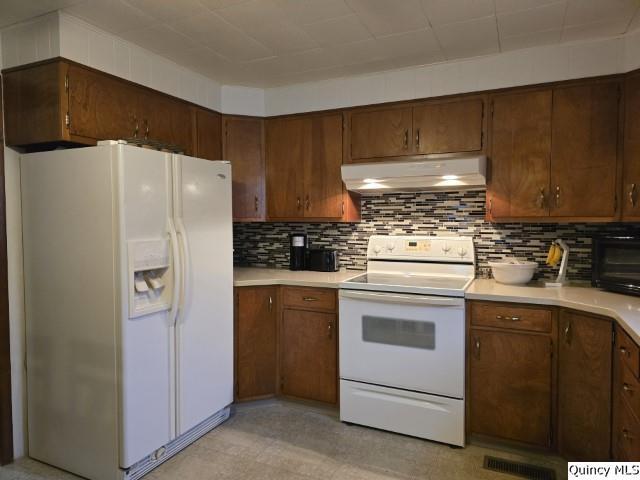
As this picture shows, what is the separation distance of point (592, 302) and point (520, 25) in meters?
1.40

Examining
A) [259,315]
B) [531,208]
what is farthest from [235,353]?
[531,208]

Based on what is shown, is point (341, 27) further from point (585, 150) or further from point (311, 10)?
point (585, 150)

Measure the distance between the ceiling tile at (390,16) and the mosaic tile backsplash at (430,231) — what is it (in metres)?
1.15

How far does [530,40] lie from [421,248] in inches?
53.7

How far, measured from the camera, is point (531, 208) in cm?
254

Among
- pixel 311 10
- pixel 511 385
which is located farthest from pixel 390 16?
pixel 511 385

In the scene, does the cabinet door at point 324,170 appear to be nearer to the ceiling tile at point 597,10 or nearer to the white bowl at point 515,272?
the white bowl at point 515,272

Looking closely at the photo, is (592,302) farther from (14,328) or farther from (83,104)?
(14,328)

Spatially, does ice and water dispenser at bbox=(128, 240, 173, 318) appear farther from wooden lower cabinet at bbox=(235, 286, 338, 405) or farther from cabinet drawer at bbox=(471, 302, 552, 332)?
cabinet drawer at bbox=(471, 302, 552, 332)

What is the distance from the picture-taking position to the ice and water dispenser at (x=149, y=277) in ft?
6.64

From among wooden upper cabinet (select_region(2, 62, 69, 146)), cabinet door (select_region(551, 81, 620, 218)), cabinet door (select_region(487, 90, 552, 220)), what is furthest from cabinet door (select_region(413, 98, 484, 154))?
wooden upper cabinet (select_region(2, 62, 69, 146))

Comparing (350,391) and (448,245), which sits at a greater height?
(448,245)

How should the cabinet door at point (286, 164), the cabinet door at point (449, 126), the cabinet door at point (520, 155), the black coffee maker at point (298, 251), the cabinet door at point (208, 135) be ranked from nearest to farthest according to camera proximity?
the cabinet door at point (520, 155)
the cabinet door at point (449, 126)
the cabinet door at point (208, 135)
the cabinet door at point (286, 164)
the black coffee maker at point (298, 251)

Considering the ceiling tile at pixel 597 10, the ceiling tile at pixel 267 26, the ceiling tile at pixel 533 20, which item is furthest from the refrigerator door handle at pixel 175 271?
the ceiling tile at pixel 597 10
